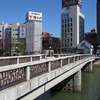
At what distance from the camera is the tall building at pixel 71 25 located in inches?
4919

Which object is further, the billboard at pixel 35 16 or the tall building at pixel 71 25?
the tall building at pixel 71 25

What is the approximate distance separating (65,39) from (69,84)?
10851 cm

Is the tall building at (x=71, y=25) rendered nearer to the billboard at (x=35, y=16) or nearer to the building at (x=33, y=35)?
the billboard at (x=35, y=16)

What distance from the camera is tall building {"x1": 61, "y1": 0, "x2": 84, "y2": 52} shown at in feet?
410

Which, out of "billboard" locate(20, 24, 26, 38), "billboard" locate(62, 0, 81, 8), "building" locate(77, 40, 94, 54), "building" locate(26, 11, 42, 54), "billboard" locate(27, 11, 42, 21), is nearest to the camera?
"building" locate(77, 40, 94, 54)

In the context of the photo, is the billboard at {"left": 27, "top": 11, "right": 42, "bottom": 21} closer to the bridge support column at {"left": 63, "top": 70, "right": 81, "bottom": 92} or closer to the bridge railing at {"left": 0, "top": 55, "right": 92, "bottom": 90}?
the bridge support column at {"left": 63, "top": 70, "right": 81, "bottom": 92}

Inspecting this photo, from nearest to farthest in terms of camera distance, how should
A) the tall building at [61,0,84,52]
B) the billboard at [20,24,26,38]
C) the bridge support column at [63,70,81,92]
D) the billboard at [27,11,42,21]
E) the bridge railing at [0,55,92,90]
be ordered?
the bridge railing at [0,55,92,90] → the bridge support column at [63,70,81,92] → the billboard at [20,24,26,38] → the billboard at [27,11,42,21] → the tall building at [61,0,84,52]

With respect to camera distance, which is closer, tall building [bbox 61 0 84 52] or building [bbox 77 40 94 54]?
building [bbox 77 40 94 54]

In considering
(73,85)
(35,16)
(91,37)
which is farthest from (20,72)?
(91,37)

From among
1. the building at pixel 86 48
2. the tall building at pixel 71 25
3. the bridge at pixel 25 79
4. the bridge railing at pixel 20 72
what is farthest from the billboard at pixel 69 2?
the bridge railing at pixel 20 72

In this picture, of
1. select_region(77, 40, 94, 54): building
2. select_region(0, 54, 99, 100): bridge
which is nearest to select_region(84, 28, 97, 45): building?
select_region(77, 40, 94, 54): building

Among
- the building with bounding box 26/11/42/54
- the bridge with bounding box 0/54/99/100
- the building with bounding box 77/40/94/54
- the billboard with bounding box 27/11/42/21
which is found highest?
the billboard with bounding box 27/11/42/21

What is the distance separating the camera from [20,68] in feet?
25.2

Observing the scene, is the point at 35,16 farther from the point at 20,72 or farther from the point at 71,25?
the point at 20,72
